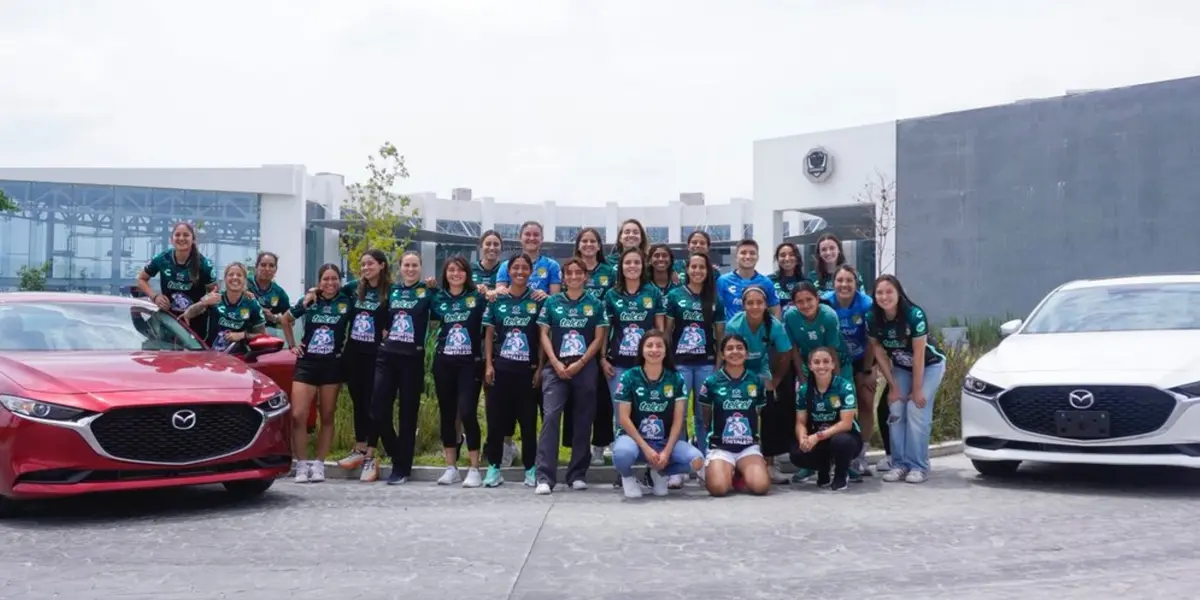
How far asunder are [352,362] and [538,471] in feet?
6.34

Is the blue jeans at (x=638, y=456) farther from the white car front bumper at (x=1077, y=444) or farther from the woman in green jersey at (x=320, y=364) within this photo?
the woman in green jersey at (x=320, y=364)

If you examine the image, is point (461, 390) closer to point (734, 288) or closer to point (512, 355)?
point (512, 355)

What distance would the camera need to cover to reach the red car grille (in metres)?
7.07

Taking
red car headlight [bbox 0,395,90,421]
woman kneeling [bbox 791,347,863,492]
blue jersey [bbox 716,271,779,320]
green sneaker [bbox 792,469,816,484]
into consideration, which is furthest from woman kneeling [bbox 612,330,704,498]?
red car headlight [bbox 0,395,90,421]

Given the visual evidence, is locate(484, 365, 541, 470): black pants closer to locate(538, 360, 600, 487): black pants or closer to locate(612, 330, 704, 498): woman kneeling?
locate(538, 360, 600, 487): black pants

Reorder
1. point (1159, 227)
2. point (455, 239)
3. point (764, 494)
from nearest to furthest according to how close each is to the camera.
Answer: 1. point (764, 494)
2. point (1159, 227)
3. point (455, 239)

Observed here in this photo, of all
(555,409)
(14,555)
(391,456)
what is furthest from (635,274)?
(14,555)

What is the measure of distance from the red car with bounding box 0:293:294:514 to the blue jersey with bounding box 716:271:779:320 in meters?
3.82

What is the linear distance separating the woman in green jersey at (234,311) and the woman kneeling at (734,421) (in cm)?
410

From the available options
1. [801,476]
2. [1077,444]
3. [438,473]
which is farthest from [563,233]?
[1077,444]

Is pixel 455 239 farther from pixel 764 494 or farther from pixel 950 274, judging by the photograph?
pixel 764 494

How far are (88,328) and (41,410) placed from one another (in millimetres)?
1660

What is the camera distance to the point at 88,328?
8.48 m

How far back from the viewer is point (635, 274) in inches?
360
